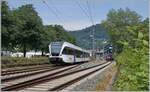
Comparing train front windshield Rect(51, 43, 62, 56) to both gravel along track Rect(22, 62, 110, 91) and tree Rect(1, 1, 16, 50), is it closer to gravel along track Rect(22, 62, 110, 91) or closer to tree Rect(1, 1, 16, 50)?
tree Rect(1, 1, 16, 50)

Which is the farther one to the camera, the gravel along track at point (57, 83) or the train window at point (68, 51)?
the train window at point (68, 51)

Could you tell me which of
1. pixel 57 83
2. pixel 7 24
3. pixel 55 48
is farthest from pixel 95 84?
pixel 7 24

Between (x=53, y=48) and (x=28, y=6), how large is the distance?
104 ft

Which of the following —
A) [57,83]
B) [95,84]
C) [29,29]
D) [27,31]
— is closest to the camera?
[95,84]

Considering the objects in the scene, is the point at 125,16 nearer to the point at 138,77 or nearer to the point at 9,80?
the point at 9,80

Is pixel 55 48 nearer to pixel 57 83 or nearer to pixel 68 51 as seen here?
pixel 68 51

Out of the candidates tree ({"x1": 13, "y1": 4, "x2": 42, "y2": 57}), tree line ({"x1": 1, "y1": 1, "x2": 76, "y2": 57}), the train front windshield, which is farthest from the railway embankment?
tree ({"x1": 13, "y1": 4, "x2": 42, "y2": 57})

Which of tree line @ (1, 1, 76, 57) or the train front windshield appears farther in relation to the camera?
tree line @ (1, 1, 76, 57)

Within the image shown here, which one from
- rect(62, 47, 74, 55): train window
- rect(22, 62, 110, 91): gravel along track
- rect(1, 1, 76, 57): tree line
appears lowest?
rect(22, 62, 110, 91): gravel along track

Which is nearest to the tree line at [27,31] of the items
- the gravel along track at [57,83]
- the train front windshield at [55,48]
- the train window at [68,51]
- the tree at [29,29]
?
the tree at [29,29]

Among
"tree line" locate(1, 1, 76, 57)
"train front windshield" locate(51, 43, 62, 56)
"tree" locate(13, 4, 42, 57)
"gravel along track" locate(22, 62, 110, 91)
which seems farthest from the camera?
"tree" locate(13, 4, 42, 57)

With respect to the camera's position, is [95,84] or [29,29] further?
[29,29]

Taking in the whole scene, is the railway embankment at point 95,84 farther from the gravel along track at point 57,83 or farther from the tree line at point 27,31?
the tree line at point 27,31

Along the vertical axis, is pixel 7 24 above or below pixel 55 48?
above
